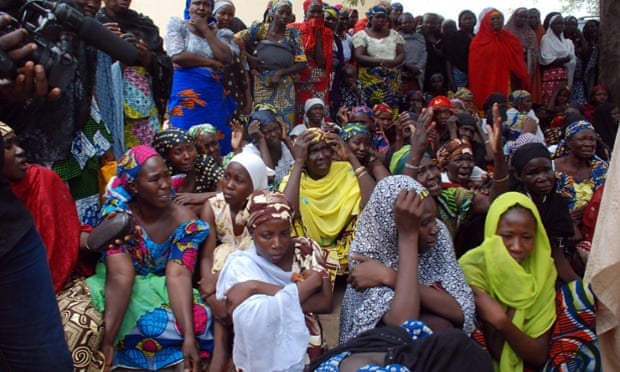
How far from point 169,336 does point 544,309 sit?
1851 mm

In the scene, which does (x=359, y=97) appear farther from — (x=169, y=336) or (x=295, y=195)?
(x=169, y=336)

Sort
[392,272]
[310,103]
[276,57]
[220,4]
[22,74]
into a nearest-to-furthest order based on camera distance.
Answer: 1. [22,74]
2. [392,272]
3. [220,4]
4. [276,57]
5. [310,103]

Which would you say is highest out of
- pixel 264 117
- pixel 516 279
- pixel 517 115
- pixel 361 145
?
pixel 264 117

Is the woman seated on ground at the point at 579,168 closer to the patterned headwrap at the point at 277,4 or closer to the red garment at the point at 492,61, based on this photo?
the patterned headwrap at the point at 277,4

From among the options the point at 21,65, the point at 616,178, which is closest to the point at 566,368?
the point at 616,178

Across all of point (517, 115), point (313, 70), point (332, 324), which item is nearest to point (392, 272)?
point (332, 324)

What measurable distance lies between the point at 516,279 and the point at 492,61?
660 cm

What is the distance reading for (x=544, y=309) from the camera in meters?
3.22

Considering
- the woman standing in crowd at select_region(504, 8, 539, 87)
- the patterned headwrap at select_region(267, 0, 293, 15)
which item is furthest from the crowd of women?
the woman standing in crowd at select_region(504, 8, 539, 87)

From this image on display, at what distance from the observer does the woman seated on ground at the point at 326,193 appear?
462cm

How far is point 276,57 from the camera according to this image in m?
6.99

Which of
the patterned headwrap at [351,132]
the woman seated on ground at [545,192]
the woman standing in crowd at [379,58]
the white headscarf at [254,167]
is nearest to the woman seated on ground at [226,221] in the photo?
the white headscarf at [254,167]

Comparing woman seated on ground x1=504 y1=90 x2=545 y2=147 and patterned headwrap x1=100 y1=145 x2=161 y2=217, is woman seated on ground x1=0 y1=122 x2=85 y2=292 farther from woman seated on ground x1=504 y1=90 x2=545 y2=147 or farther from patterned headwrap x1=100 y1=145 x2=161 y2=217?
woman seated on ground x1=504 y1=90 x2=545 y2=147

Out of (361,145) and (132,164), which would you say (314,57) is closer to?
(361,145)
